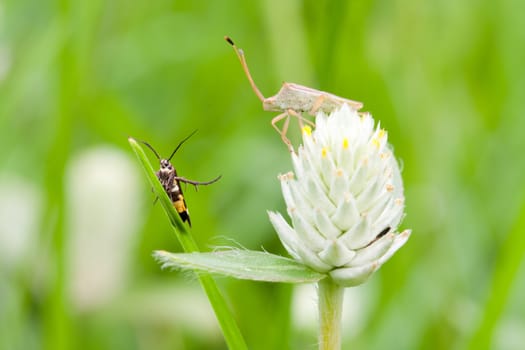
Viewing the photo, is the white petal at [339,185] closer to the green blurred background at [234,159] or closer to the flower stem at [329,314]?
the flower stem at [329,314]

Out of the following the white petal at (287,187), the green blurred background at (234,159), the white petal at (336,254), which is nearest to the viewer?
the white petal at (336,254)

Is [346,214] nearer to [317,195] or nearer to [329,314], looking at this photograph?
[317,195]

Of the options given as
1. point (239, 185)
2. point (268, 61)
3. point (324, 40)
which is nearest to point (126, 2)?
point (268, 61)

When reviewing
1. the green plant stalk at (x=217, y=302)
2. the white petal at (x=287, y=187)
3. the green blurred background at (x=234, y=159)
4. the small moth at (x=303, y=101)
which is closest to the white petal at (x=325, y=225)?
the white petal at (x=287, y=187)

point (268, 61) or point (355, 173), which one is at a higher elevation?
point (268, 61)

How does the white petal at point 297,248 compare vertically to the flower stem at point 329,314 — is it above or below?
above

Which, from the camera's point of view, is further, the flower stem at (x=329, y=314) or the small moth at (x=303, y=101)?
the small moth at (x=303, y=101)

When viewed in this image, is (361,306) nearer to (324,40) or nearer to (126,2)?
(324,40)
